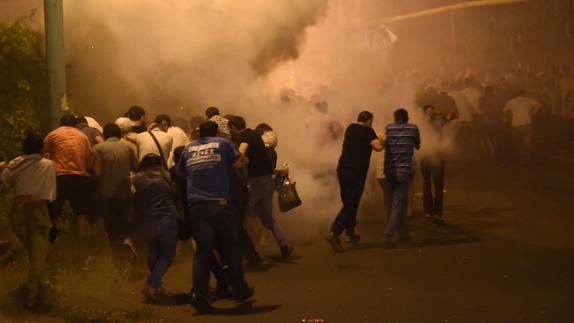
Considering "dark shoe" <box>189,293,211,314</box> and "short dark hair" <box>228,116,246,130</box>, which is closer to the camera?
"dark shoe" <box>189,293,211,314</box>

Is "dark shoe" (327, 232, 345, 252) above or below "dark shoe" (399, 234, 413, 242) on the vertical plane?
above

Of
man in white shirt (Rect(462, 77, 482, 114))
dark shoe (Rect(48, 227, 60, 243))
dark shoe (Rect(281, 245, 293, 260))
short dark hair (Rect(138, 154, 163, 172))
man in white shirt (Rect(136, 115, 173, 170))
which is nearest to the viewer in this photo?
short dark hair (Rect(138, 154, 163, 172))

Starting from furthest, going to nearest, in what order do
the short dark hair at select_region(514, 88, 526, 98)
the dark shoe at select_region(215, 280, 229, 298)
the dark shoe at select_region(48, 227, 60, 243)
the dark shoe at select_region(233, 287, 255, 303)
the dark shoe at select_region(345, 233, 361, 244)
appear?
1. the short dark hair at select_region(514, 88, 526, 98)
2. the dark shoe at select_region(345, 233, 361, 244)
3. the dark shoe at select_region(48, 227, 60, 243)
4. the dark shoe at select_region(215, 280, 229, 298)
5. the dark shoe at select_region(233, 287, 255, 303)

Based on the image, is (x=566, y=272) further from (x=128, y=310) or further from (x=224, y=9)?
(x=224, y=9)

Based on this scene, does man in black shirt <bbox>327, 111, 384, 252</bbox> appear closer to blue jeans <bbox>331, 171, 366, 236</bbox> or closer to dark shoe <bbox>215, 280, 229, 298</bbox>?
blue jeans <bbox>331, 171, 366, 236</bbox>

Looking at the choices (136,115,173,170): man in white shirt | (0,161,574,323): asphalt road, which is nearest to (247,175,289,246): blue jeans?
(0,161,574,323): asphalt road

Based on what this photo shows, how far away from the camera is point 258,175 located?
1052cm

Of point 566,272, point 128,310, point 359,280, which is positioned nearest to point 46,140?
point 128,310

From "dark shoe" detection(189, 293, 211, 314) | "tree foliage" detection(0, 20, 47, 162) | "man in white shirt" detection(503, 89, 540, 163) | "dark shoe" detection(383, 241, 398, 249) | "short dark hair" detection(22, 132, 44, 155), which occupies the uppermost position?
"tree foliage" detection(0, 20, 47, 162)

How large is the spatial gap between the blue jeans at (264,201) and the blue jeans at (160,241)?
75.6 inches

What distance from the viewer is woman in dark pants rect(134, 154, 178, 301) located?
342 inches

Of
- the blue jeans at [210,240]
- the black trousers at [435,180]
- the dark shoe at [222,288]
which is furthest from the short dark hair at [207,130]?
the black trousers at [435,180]

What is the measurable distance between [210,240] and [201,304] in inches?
22.4

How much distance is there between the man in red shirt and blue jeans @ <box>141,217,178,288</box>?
1.12 m
